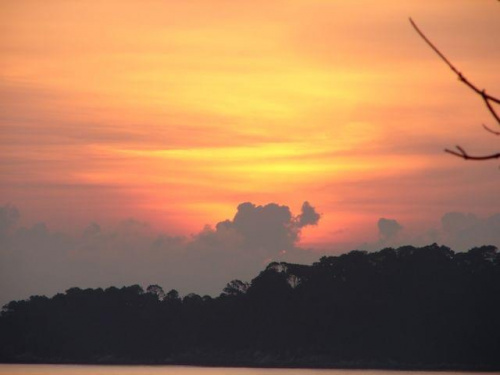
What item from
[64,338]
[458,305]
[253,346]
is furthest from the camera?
[64,338]

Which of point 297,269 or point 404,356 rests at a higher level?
point 297,269

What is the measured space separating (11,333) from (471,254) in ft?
273

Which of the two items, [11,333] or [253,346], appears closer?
[253,346]

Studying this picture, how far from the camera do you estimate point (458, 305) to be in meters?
152

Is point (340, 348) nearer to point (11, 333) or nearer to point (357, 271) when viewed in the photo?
point (357, 271)

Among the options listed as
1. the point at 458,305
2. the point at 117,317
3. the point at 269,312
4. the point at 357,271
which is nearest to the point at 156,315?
the point at 117,317

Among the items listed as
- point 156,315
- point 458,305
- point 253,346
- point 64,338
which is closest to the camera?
point 458,305

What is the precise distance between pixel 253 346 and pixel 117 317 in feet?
102

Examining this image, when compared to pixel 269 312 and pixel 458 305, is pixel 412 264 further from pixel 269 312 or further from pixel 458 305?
pixel 269 312

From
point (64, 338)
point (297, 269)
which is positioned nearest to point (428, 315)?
point (297, 269)

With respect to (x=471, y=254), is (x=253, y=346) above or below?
below

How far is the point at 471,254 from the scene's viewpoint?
15512cm

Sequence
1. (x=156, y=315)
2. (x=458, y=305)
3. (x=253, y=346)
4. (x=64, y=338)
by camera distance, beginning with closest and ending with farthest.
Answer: (x=458, y=305)
(x=253, y=346)
(x=156, y=315)
(x=64, y=338)

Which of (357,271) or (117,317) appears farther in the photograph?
(117,317)
